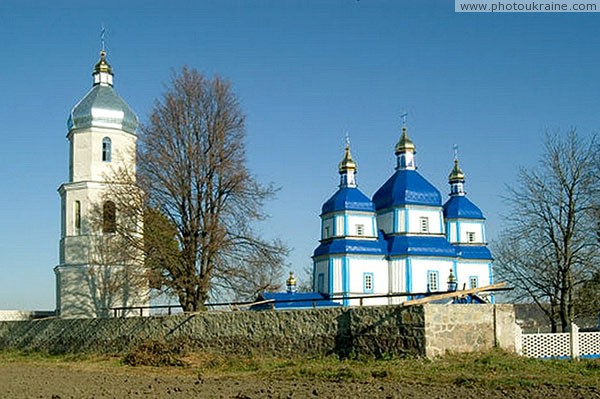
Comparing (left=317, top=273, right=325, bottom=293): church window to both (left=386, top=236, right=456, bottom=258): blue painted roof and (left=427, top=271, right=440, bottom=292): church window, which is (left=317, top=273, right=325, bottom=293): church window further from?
(left=427, top=271, right=440, bottom=292): church window

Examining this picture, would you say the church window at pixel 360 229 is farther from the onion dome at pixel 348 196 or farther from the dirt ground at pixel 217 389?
the dirt ground at pixel 217 389

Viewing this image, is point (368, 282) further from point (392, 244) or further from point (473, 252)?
point (473, 252)

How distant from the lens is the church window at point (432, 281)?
38375 millimetres

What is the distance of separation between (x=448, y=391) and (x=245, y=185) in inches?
589

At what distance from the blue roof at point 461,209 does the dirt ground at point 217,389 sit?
92.3ft

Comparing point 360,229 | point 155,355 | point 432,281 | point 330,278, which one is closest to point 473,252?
point 432,281

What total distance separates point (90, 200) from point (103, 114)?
3704 mm

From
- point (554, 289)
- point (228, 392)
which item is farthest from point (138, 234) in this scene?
point (554, 289)

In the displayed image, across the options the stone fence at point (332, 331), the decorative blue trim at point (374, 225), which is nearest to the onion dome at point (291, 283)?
the decorative blue trim at point (374, 225)

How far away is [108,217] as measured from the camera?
1153 inches

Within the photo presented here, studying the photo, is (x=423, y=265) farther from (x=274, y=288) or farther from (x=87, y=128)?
(x=87, y=128)

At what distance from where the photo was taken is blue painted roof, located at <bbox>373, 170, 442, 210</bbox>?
3962 cm

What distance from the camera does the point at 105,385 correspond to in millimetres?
15062

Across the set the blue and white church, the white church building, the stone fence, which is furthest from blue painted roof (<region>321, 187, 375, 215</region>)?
the stone fence
